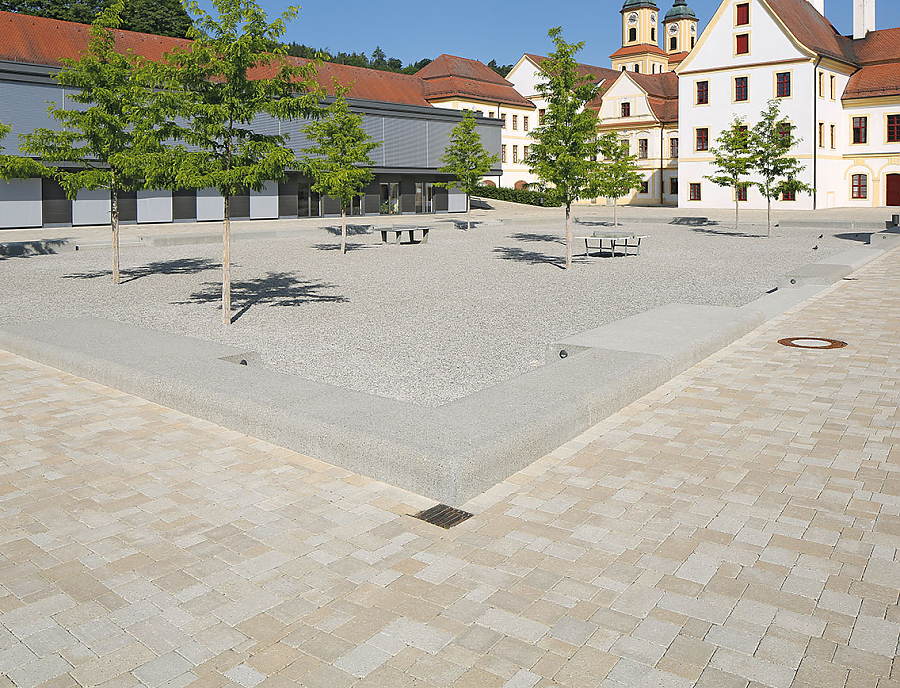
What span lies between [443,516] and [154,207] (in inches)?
1578

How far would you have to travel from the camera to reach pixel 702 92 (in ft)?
198

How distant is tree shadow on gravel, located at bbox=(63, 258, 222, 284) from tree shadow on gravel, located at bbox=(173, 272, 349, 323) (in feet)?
9.63

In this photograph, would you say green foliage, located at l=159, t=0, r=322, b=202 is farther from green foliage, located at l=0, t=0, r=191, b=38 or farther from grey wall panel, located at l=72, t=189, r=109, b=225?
green foliage, located at l=0, t=0, r=191, b=38

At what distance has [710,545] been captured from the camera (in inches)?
198

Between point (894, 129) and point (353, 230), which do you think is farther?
point (894, 129)

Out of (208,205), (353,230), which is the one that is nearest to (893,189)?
(353,230)

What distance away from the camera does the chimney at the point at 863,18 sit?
Answer: 63.3m

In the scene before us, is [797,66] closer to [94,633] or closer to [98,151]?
[98,151]

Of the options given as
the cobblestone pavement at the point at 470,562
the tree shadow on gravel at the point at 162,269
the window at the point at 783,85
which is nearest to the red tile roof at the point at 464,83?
the window at the point at 783,85

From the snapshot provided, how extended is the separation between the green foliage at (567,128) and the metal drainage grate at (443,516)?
17.2 metres

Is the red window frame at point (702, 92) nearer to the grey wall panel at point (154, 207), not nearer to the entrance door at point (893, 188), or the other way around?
the entrance door at point (893, 188)

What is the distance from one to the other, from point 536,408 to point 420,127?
47.6 metres

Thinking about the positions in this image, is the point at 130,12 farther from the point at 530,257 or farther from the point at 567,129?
the point at 567,129

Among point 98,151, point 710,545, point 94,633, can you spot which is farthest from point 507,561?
point 98,151
